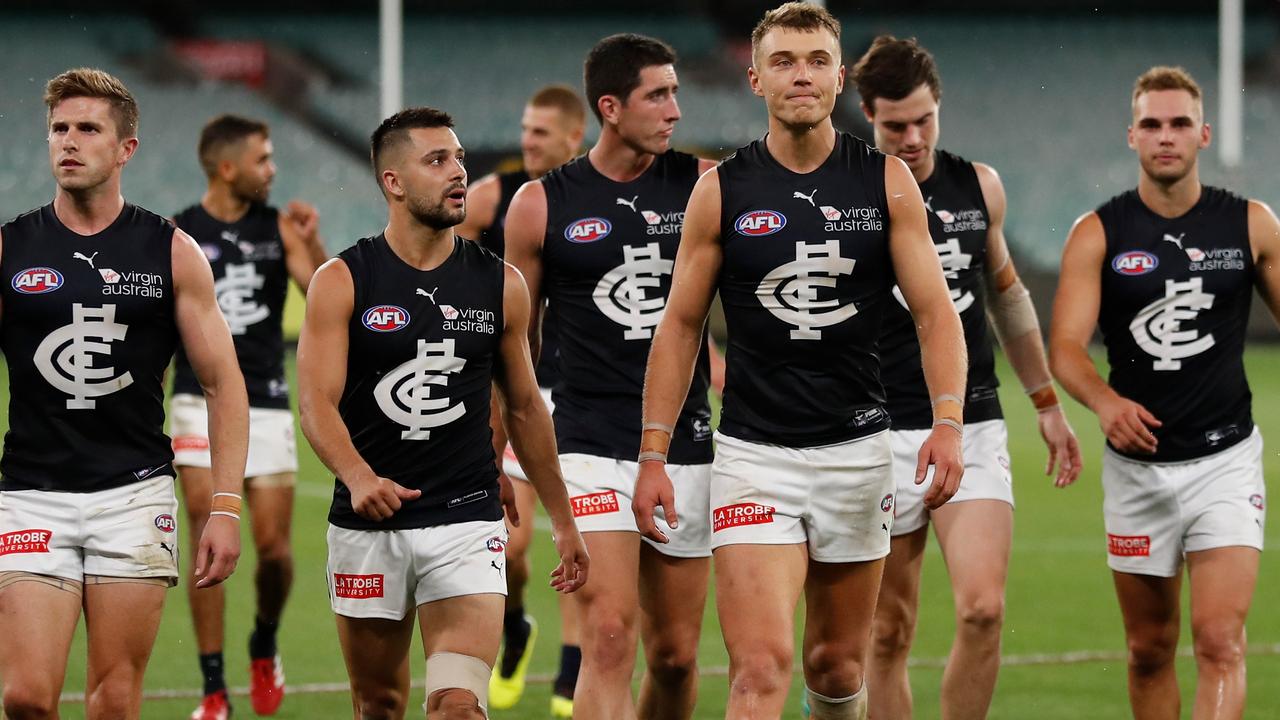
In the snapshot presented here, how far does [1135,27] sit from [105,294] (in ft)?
110

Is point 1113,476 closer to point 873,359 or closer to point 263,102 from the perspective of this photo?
point 873,359

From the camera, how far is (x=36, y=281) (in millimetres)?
5422

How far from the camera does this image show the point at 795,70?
5.47m

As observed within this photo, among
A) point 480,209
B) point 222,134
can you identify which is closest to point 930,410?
point 480,209

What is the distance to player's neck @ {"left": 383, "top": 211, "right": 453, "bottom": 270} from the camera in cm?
571

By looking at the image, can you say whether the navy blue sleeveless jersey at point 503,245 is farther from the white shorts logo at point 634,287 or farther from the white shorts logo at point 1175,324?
the white shorts logo at point 1175,324

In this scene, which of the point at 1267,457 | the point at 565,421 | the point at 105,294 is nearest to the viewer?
the point at 105,294

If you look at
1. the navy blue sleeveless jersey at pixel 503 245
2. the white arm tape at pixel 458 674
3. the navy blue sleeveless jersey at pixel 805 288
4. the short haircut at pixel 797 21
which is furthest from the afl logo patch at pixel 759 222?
the navy blue sleeveless jersey at pixel 503 245

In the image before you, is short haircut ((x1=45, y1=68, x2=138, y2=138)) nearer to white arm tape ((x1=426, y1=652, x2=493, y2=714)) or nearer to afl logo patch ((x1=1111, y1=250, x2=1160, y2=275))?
white arm tape ((x1=426, y1=652, x2=493, y2=714))

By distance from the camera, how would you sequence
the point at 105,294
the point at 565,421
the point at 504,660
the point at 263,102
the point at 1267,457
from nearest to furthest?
the point at 105,294, the point at 565,421, the point at 504,660, the point at 1267,457, the point at 263,102

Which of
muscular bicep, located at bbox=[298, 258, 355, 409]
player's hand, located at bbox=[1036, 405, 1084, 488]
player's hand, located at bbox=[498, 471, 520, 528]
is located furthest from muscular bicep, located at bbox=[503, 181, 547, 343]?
player's hand, located at bbox=[1036, 405, 1084, 488]

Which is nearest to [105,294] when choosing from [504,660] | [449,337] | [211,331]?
[211,331]

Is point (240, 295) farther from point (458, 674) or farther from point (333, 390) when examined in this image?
point (458, 674)

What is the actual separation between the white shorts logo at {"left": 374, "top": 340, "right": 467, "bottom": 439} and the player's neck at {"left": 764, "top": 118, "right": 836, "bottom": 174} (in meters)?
1.18
